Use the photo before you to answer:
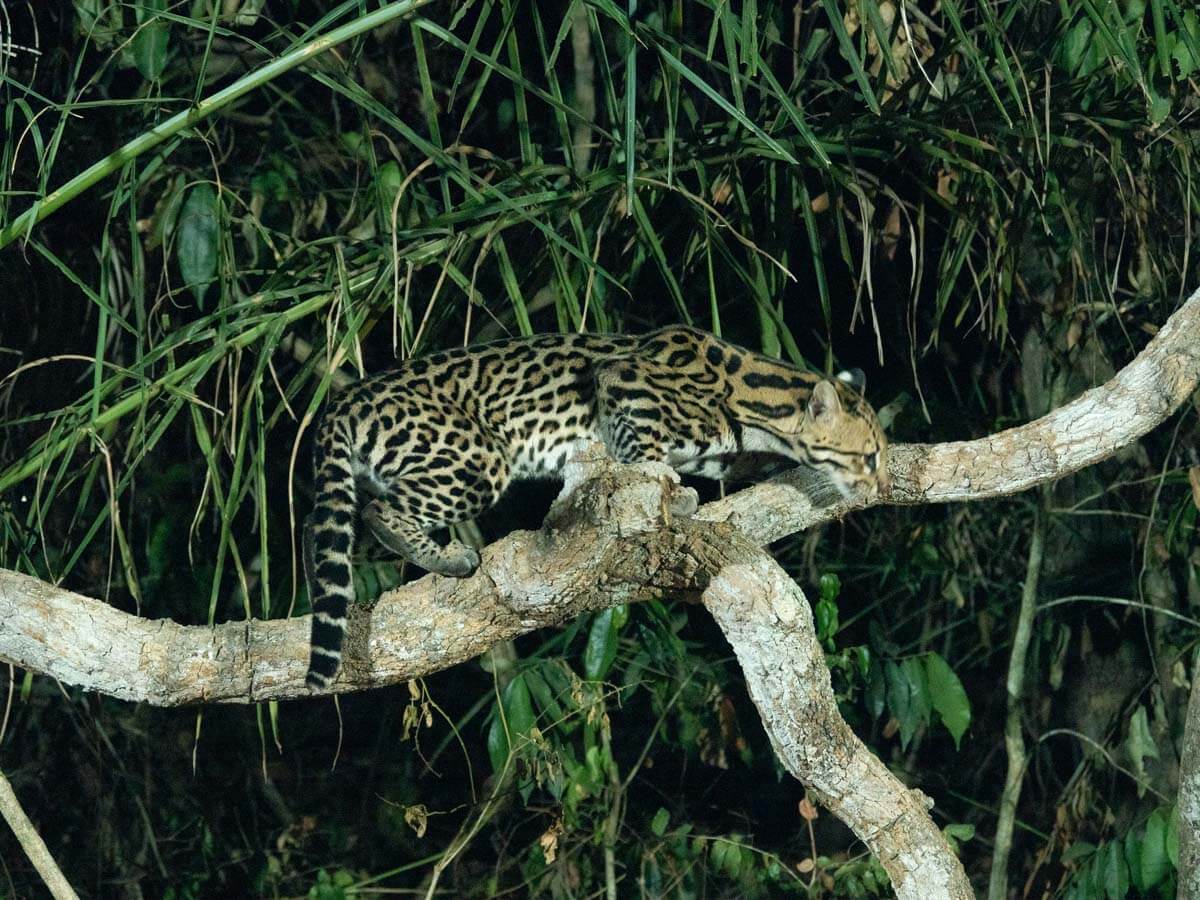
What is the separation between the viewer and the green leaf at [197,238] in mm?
3730

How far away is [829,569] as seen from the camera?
5062 millimetres

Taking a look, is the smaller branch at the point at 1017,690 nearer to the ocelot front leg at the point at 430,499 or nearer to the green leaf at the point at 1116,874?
the green leaf at the point at 1116,874

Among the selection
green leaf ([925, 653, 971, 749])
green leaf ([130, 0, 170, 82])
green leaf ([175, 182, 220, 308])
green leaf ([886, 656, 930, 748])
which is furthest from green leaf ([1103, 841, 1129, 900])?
green leaf ([130, 0, 170, 82])

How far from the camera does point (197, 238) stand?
3750 millimetres

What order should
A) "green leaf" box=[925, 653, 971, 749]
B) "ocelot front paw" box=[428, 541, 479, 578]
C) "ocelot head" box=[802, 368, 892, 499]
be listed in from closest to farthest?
"ocelot front paw" box=[428, 541, 479, 578] < "ocelot head" box=[802, 368, 892, 499] < "green leaf" box=[925, 653, 971, 749]

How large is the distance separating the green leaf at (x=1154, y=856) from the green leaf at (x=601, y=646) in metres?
1.39

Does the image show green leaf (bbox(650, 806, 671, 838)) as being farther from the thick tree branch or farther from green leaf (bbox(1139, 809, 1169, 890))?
the thick tree branch

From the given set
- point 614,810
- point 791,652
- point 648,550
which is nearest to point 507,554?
point 648,550

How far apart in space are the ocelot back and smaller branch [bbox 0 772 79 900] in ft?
2.51

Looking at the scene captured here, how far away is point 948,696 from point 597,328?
4.46ft

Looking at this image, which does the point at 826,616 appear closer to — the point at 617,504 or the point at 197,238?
the point at 617,504

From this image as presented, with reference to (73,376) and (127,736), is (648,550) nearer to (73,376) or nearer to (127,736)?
(73,376)

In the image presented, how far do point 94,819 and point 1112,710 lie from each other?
340 centimetres

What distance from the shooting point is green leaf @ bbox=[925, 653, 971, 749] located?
4.28m
